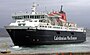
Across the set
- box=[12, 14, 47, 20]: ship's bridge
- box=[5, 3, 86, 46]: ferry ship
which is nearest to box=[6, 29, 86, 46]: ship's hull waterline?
box=[5, 3, 86, 46]: ferry ship

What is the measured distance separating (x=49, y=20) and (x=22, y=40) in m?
9.51

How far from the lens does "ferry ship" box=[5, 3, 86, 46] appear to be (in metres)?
57.1

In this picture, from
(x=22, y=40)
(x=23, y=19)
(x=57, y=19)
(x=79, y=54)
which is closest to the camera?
(x=79, y=54)

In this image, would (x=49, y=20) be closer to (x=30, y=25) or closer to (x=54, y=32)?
(x=54, y=32)

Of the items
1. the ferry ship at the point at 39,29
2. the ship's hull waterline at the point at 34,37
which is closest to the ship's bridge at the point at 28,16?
the ferry ship at the point at 39,29

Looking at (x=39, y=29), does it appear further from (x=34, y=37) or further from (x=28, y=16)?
(x=28, y=16)

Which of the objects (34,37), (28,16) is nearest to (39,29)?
(34,37)

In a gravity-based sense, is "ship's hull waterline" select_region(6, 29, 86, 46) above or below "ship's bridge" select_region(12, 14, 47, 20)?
below

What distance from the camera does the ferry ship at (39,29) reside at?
57.1 m

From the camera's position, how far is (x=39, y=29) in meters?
57.9

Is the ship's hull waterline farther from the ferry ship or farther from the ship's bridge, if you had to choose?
the ship's bridge

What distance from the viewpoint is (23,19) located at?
2427 inches

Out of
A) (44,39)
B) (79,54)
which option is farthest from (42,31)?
(79,54)

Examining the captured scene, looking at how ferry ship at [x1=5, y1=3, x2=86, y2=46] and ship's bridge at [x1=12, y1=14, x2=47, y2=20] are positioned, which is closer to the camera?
ferry ship at [x1=5, y1=3, x2=86, y2=46]
